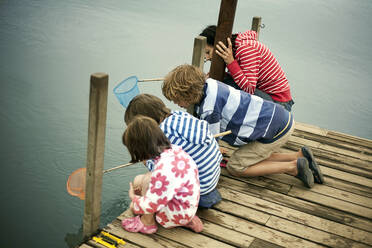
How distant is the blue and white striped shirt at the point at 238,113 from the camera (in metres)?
2.11

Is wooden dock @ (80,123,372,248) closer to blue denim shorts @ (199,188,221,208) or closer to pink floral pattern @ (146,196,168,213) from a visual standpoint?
blue denim shorts @ (199,188,221,208)

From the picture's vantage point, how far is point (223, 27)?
8.08 ft

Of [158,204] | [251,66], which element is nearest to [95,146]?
[158,204]

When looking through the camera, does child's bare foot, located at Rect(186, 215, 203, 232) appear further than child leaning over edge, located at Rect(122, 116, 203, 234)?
Yes

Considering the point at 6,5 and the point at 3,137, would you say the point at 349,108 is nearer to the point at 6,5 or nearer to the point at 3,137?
the point at 3,137

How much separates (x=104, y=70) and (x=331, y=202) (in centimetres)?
383

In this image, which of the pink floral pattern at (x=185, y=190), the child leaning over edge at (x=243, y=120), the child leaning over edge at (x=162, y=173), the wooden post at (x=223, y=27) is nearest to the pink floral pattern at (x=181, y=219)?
the child leaning over edge at (x=162, y=173)

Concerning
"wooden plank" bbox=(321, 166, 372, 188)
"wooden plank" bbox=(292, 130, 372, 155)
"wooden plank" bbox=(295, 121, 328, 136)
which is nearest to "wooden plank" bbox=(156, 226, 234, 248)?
"wooden plank" bbox=(321, 166, 372, 188)

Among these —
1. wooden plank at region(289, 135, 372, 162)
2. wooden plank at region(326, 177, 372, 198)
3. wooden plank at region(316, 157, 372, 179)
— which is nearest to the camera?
wooden plank at region(326, 177, 372, 198)

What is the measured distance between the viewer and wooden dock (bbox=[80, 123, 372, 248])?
6.18ft

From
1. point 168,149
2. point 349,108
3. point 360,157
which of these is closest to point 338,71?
point 349,108

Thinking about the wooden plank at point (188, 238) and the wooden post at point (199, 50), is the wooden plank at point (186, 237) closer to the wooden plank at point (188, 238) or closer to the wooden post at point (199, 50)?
the wooden plank at point (188, 238)

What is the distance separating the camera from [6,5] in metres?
6.75

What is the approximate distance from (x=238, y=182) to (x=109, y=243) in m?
0.87
